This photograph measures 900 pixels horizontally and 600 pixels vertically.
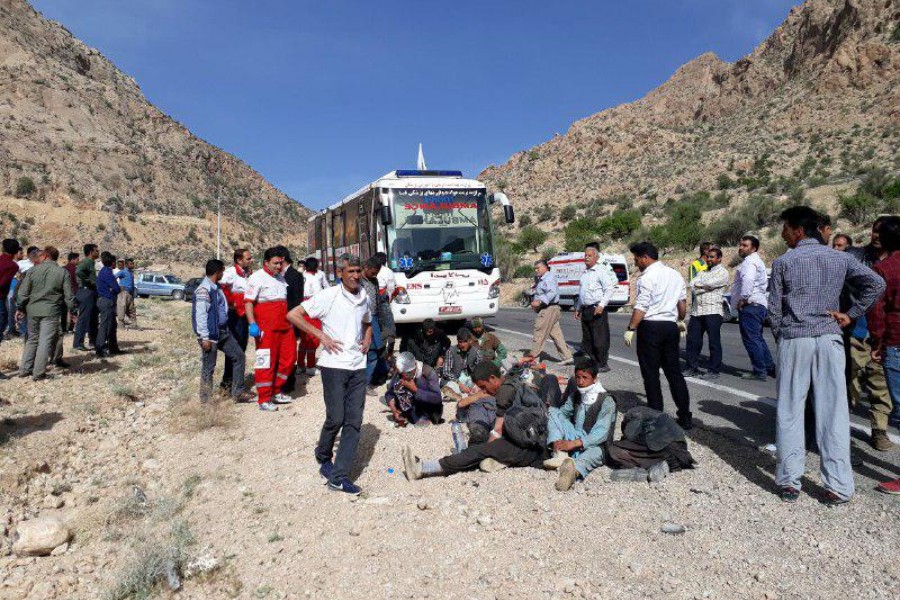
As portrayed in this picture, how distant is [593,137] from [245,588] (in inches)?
3374

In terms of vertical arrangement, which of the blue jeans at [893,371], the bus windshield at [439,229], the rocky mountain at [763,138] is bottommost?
the blue jeans at [893,371]

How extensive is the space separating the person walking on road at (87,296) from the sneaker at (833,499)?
11529mm

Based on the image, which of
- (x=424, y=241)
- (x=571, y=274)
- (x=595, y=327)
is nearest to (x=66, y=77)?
(x=571, y=274)

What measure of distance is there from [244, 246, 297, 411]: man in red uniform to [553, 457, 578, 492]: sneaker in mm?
4194

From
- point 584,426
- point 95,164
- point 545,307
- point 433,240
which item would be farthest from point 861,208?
point 95,164

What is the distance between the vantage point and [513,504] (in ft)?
15.9

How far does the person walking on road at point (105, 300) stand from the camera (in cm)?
1185

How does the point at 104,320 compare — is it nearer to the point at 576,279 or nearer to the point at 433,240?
the point at 433,240

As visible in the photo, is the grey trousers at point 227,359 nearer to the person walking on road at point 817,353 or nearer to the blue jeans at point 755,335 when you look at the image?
the person walking on road at point 817,353

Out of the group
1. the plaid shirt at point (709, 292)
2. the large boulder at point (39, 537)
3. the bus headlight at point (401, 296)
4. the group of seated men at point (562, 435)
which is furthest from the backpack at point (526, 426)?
the bus headlight at point (401, 296)

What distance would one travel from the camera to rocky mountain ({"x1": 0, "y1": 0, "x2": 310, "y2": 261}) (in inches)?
2259

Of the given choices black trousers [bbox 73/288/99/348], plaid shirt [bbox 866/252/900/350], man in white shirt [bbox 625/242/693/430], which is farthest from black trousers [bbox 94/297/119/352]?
plaid shirt [bbox 866/252/900/350]

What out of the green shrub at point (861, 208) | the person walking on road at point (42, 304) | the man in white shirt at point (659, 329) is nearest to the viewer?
the man in white shirt at point (659, 329)

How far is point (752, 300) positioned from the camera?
8281mm
